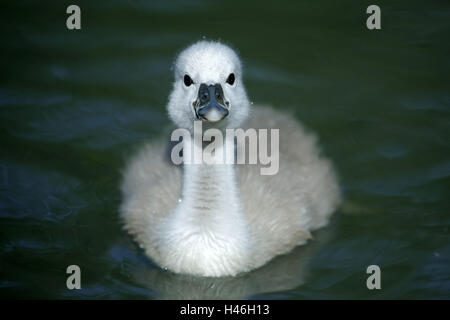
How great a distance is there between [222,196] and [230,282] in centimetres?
62

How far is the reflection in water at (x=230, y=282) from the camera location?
5.57 meters

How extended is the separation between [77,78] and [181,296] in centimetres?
298

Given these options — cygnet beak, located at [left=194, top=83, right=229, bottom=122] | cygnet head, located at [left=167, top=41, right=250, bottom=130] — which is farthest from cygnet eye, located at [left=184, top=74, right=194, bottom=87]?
cygnet beak, located at [left=194, top=83, right=229, bottom=122]

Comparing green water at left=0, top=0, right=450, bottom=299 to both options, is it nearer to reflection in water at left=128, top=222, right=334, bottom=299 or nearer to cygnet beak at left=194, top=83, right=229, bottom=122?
reflection in water at left=128, top=222, right=334, bottom=299

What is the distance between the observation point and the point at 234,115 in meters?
5.43

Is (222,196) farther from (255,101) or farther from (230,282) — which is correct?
(255,101)

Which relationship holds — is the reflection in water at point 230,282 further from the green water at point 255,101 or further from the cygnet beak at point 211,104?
the cygnet beak at point 211,104

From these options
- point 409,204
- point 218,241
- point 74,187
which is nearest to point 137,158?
point 74,187

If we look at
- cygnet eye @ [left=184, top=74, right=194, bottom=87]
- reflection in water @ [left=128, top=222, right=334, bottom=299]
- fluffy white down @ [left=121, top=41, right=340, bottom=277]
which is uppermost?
cygnet eye @ [left=184, top=74, right=194, bottom=87]

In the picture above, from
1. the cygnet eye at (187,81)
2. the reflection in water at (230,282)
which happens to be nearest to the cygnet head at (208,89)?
the cygnet eye at (187,81)

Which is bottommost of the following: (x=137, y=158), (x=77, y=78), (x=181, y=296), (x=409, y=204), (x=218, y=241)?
(x=181, y=296)

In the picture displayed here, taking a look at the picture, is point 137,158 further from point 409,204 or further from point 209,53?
point 409,204

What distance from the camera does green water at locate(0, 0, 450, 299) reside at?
19.1 ft

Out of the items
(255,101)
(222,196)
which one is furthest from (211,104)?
(255,101)
